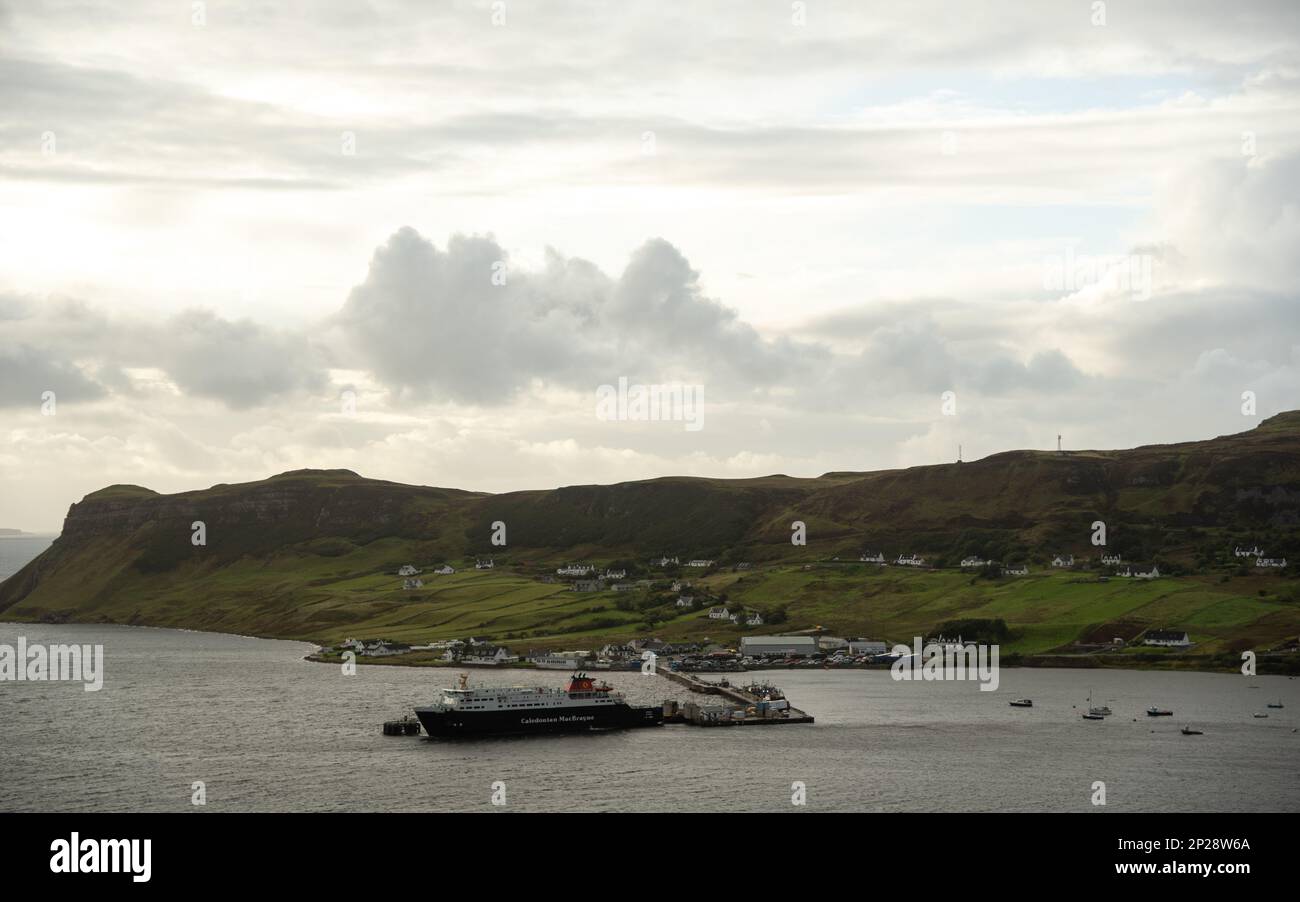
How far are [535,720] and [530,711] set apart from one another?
3.69 ft

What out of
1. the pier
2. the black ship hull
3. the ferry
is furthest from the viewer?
the pier

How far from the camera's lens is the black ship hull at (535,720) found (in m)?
133

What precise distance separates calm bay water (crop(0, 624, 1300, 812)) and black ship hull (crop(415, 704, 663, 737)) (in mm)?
3086

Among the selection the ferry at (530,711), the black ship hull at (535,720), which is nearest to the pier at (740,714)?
the ferry at (530,711)

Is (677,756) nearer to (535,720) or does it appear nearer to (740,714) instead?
(535,720)

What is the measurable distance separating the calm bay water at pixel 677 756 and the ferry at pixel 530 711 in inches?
130

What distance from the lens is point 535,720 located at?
138875mm

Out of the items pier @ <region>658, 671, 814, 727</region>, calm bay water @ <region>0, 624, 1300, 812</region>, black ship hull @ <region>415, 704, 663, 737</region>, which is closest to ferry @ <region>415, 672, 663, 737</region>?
black ship hull @ <region>415, 704, 663, 737</region>

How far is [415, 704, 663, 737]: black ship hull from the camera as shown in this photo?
13262cm

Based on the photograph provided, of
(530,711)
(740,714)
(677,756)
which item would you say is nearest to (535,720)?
Answer: (530,711)

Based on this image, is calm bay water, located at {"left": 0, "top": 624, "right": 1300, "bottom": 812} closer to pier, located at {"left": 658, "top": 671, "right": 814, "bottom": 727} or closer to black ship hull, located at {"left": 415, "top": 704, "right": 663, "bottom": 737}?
black ship hull, located at {"left": 415, "top": 704, "right": 663, "bottom": 737}
